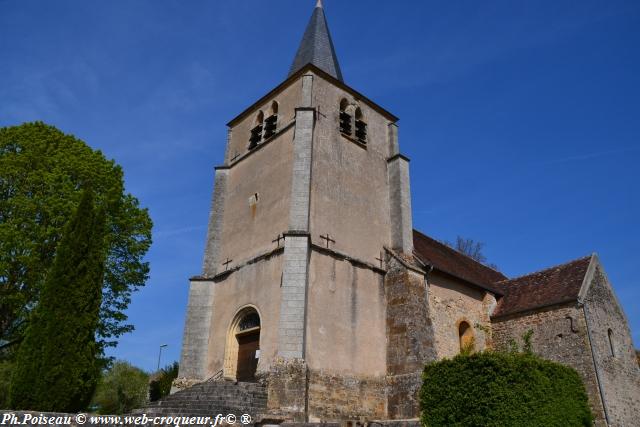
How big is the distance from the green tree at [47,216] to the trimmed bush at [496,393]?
1040 centimetres

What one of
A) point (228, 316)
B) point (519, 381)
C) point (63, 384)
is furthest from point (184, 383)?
point (519, 381)

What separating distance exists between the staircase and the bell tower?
401 millimetres

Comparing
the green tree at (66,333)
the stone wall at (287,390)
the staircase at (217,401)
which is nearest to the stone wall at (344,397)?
the stone wall at (287,390)

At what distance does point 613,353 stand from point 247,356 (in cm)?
1261

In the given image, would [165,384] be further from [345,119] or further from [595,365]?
[595,365]

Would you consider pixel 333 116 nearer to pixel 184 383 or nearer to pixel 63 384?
pixel 184 383

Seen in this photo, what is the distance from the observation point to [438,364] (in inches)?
545

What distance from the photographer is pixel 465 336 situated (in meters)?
18.8

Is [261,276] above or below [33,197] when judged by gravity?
below

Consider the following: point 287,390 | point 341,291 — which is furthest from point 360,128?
point 287,390

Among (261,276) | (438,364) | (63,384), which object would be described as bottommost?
(63,384)

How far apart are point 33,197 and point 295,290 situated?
895cm

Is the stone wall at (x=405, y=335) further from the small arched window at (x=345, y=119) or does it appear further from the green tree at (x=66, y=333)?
the green tree at (x=66, y=333)

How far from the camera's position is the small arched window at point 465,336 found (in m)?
18.5
